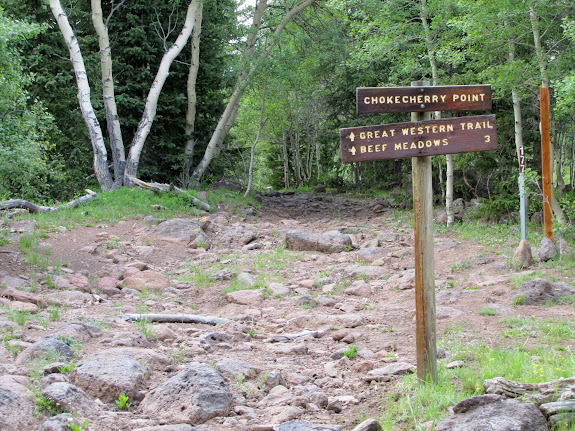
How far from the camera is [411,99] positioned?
507 cm

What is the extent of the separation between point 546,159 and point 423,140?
6.53 m

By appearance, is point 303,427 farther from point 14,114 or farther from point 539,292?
point 14,114

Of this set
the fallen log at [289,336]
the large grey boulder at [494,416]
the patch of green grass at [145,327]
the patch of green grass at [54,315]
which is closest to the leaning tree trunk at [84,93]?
the patch of green grass at [54,315]

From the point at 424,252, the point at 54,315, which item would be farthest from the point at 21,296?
the point at 424,252

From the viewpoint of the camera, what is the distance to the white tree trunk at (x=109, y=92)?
19.3 m

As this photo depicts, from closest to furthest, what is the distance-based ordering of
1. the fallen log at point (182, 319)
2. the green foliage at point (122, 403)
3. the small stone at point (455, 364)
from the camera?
1. the green foliage at point (122, 403)
2. the small stone at point (455, 364)
3. the fallen log at point (182, 319)

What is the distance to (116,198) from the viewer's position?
17.6 metres

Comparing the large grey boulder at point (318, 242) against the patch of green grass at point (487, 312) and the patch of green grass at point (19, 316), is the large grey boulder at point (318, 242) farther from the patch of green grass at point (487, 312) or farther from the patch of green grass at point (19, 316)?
the patch of green grass at point (19, 316)

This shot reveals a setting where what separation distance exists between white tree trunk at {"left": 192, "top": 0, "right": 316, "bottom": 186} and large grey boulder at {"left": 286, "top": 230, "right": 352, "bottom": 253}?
888cm

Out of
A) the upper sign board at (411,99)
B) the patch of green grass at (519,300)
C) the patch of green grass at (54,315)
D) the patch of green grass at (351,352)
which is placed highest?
Result: the upper sign board at (411,99)

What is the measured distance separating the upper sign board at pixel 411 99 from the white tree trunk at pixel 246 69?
16168 millimetres

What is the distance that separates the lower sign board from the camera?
16.4 feet

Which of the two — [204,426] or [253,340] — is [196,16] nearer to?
[253,340]

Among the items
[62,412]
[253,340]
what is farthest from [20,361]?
[253,340]
